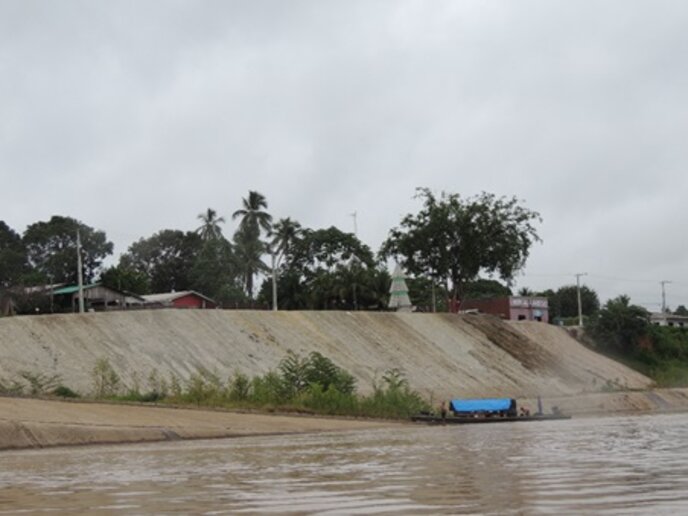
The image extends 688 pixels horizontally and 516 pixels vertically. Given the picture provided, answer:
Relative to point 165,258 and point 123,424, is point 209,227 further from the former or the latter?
point 123,424

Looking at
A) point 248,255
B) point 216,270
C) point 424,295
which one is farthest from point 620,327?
point 216,270

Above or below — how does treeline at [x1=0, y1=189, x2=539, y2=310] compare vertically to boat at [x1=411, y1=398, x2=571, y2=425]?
above

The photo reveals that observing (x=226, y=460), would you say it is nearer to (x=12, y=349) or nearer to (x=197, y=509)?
(x=197, y=509)

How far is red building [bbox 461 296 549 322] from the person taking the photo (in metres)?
94.9

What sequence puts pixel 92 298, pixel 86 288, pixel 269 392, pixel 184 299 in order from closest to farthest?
pixel 269 392
pixel 86 288
pixel 92 298
pixel 184 299

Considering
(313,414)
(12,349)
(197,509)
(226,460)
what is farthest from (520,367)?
(197,509)

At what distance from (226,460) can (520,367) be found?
5230cm

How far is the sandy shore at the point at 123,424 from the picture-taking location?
94.5ft

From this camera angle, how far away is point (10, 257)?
107625 millimetres

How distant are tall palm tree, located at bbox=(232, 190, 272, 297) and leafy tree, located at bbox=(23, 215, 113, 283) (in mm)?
16541

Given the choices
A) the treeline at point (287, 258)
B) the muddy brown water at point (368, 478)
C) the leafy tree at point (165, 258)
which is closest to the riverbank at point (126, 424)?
the muddy brown water at point (368, 478)

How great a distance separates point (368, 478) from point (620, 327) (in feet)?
235

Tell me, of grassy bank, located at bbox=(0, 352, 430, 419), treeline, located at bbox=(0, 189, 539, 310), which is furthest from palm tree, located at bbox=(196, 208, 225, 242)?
grassy bank, located at bbox=(0, 352, 430, 419)

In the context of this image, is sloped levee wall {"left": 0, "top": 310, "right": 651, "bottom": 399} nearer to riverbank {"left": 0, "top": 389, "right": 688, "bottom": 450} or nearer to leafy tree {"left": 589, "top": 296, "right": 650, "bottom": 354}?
leafy tree {"left": 589, "top": 296, "right": 650, "bottom": 354}
